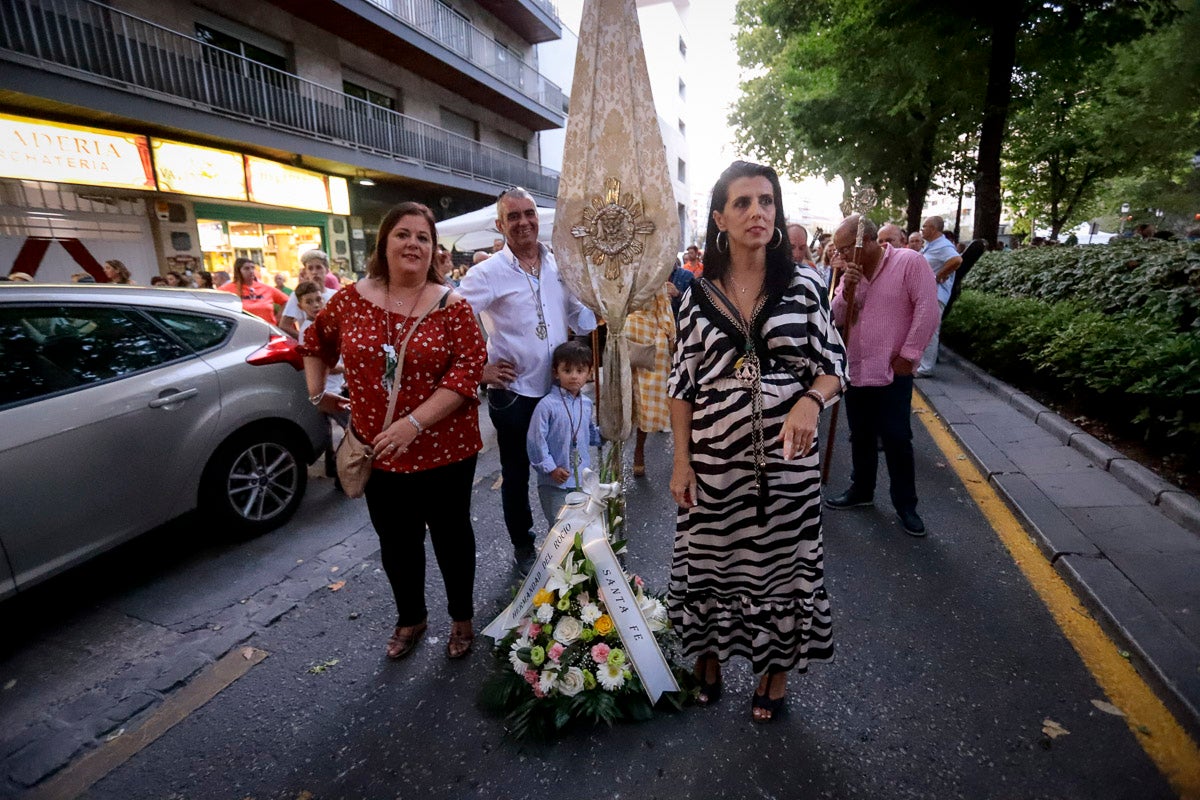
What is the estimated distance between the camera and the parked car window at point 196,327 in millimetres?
3635

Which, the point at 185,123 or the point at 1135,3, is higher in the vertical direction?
the point at 1135,3

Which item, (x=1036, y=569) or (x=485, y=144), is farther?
(x=485, y=144)

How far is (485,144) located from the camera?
19688 millimetres

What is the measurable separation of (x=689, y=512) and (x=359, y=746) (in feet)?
4.95

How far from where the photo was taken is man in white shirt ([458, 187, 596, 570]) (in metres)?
2.98

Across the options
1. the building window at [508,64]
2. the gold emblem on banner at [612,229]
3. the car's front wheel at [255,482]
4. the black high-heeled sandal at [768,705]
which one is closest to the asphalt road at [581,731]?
the black high-heeled sandal at [768,705]

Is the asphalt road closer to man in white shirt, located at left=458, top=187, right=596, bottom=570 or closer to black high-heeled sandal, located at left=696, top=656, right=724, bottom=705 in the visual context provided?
black high-heeled sandal, located at left=696, top=656, right=724, bottom=705

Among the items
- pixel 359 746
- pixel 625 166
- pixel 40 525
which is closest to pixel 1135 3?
pixel 625 166

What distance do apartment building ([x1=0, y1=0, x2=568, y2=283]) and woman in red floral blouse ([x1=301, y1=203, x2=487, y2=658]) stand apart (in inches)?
302

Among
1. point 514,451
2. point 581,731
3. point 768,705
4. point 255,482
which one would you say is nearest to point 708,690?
point 768,705

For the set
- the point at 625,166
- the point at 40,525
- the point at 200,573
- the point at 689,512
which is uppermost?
the point at 625,166

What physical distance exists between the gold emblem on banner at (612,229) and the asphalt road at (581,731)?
69.4 inches

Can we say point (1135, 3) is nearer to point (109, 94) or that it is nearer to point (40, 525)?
point (40, 525)

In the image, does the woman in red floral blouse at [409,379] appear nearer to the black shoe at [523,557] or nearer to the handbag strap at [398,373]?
the handbag strap at [398,373]
